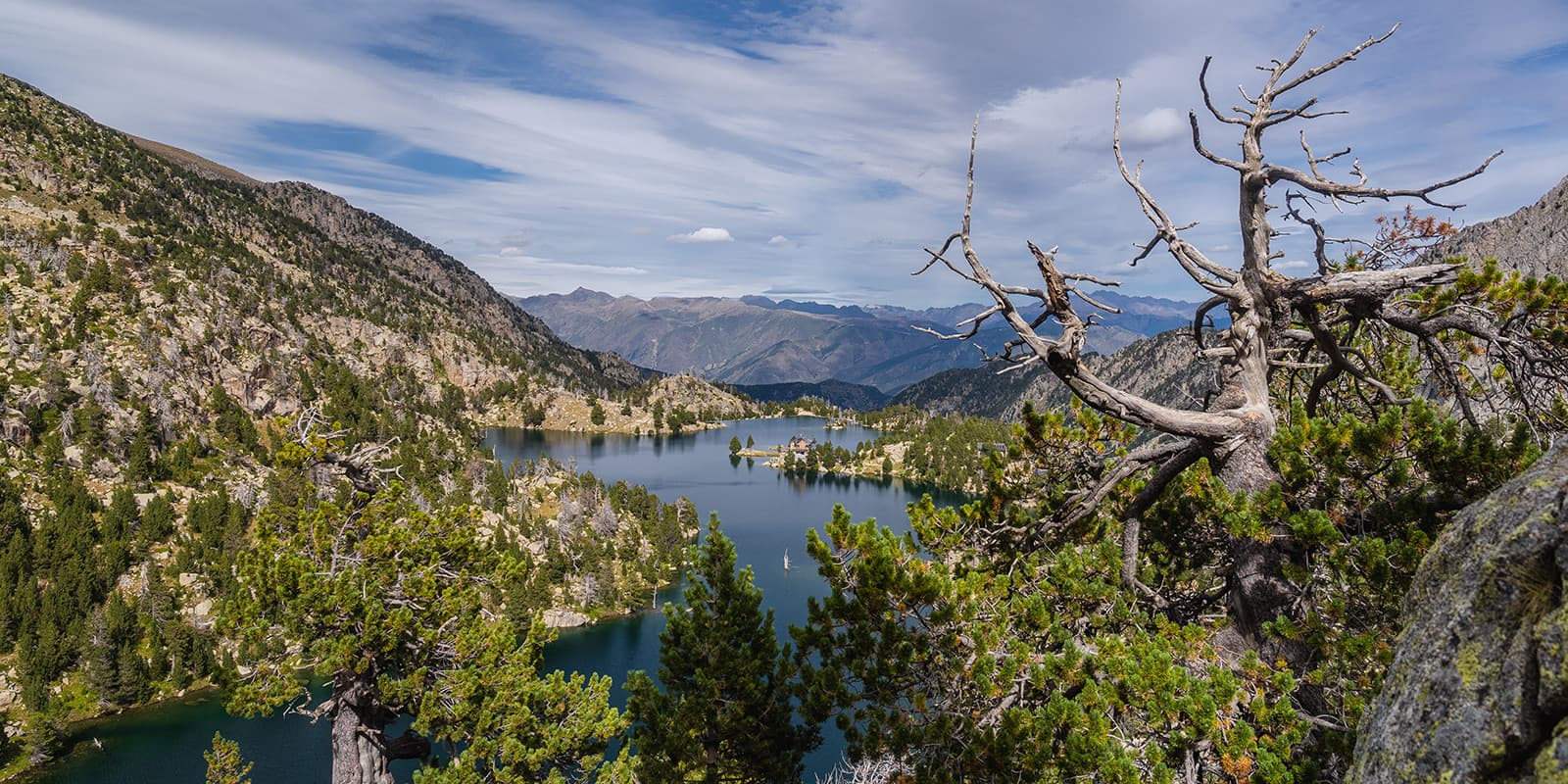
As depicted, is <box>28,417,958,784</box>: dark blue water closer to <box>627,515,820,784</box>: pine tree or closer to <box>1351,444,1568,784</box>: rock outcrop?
<box>627,515,820,784</box>: pine tree

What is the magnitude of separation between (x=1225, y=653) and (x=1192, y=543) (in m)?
1.76

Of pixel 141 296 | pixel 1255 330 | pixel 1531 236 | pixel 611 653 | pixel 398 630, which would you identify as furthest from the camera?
pixel 141 296

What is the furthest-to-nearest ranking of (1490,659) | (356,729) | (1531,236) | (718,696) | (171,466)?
(171,466) < (1531,236) < (718,696) < (356,729) < (1490,659)

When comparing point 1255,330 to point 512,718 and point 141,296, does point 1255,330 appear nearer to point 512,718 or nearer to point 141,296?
point 512,718

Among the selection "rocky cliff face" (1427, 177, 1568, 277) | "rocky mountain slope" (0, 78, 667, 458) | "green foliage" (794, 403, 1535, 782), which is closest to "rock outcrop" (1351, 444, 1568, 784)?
"green foliage" (794, 403, 1535, 782)

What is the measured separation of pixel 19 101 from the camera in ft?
473

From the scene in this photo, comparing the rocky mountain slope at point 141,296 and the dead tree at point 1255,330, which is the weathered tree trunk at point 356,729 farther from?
the rocky mountain slope at point 141,296

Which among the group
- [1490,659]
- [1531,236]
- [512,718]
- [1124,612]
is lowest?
[512,718]

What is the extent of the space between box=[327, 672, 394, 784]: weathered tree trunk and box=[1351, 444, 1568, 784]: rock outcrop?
15.5 meters

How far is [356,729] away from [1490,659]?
655 inches

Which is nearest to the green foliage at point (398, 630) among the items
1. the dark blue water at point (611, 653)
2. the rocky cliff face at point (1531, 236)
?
the dark blue water at point (611, 653)

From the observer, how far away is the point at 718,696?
15000 millimetres

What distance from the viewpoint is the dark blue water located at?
43.0 metres

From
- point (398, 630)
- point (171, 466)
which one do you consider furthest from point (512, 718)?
point (171, 466)
